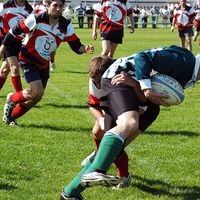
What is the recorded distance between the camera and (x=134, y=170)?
5.40 metres

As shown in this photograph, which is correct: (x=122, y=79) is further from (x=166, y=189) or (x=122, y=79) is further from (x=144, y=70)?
(x=166, y=189)

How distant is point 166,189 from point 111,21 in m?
8.31

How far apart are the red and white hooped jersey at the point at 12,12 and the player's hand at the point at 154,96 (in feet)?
16.5

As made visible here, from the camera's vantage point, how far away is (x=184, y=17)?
19.4 m

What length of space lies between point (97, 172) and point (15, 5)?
580 centimetres

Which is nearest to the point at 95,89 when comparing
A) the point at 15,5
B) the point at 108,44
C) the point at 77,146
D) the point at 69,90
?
the point at 77,146

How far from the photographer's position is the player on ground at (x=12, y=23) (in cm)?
835

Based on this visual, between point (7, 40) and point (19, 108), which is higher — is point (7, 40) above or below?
above

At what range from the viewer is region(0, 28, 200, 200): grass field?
4734 millimetres

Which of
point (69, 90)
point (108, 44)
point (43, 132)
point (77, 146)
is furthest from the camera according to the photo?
point (108, 44)

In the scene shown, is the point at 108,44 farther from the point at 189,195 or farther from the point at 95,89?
the point at 189,195

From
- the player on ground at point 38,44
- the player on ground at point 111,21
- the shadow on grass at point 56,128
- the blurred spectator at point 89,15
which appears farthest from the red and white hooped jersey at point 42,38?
the blurred spectator at point 89,15

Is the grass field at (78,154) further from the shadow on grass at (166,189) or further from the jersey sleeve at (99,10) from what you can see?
the jersey sleeve at (99,10)

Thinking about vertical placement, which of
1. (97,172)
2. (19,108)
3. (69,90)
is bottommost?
(69,90)
